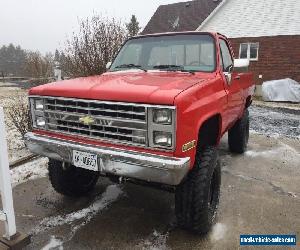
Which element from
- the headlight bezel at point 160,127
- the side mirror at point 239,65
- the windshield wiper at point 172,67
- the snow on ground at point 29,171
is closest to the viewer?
the headlight bezel at point 160,127

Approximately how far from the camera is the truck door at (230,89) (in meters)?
4.15

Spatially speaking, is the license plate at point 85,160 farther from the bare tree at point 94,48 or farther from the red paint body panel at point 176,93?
the bare tree at point 94,48

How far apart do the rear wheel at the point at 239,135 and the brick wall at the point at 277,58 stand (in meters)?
12.2

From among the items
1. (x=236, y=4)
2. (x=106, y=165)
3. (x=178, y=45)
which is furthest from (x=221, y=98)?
(x=236, y=4)

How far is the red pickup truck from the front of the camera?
2.77 meters

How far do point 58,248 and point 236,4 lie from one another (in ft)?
61.1

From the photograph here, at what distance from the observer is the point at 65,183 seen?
13.4 ft

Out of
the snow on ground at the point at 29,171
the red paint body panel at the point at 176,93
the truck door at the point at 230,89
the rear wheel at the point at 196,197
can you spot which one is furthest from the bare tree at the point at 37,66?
the rear wheel at the point at 196,197

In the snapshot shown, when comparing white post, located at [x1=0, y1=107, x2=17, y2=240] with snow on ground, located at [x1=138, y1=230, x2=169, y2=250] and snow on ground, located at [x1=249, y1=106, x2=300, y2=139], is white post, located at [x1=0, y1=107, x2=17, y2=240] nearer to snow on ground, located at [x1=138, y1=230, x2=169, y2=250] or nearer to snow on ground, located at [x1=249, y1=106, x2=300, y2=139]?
snow on ground, located at [x1=138, y1=230, x2=169, y2=250]

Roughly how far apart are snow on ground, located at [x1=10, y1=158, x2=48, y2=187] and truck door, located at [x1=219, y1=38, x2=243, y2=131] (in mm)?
3020

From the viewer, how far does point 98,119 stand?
3.10 m

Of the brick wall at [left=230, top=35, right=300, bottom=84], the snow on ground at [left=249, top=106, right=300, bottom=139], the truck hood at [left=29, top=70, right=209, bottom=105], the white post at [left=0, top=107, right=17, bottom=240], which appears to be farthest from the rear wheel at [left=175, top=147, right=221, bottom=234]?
the brick wall at [left=230, top=35, right=300, bottom=84]

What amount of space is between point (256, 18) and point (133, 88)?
1700 centimetres

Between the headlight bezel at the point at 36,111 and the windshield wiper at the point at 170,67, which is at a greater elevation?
the windshield wiper at the point at 170,67
